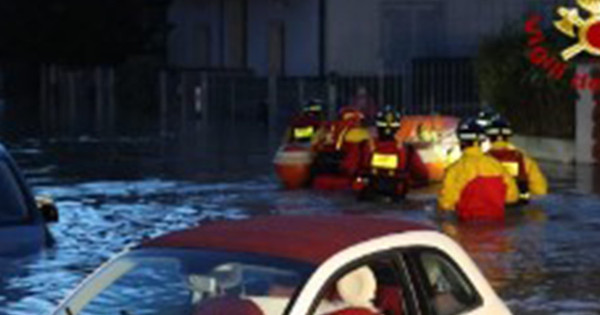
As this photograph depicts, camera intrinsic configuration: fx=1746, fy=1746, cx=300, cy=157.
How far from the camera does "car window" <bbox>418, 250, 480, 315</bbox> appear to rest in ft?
23.8

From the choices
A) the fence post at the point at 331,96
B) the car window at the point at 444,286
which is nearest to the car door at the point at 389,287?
the car window at the point at 444,286

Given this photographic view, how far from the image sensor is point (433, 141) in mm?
22938

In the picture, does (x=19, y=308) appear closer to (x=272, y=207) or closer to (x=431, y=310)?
(x=431, y=310)

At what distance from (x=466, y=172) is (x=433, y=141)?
15.8 feet

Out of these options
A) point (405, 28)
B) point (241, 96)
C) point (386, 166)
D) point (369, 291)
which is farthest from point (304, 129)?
point (241, 96)

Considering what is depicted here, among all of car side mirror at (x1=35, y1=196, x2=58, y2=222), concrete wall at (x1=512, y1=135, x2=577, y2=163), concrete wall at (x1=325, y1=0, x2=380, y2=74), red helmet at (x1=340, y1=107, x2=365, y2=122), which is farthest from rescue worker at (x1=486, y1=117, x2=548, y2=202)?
concrete wall at (x1=325, y1=0, x2=380, y2=74)

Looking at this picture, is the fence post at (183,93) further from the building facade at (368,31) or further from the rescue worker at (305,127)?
the rescue worker at (305,127)

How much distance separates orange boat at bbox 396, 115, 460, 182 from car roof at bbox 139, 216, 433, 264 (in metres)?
15.2

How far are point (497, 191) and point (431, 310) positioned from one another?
10907 mm

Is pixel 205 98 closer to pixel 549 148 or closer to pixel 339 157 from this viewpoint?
pixel 549 148

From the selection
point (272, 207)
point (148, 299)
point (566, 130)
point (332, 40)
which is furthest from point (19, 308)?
point (332, 40)

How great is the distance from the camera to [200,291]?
6.81m

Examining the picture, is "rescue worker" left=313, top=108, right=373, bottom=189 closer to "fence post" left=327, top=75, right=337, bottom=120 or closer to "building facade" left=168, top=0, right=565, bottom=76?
"fence post" left=327, top=75, right=337, bottom=120

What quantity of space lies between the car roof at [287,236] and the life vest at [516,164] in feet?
37.8
